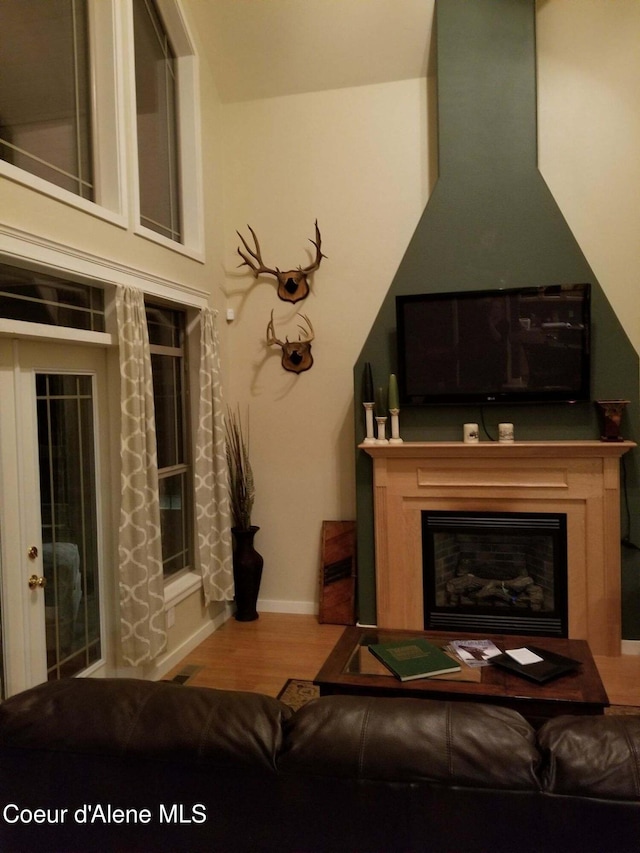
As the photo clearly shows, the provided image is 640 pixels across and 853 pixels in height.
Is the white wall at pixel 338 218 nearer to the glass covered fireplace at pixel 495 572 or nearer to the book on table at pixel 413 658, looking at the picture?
the glass covered fireplace at pixel 495 572

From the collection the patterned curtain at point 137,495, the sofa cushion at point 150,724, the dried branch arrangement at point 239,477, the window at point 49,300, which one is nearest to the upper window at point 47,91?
the window at point 49,300

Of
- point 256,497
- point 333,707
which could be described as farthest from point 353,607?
point 333,707

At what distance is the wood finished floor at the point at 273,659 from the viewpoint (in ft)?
11.6

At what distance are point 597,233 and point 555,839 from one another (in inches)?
153

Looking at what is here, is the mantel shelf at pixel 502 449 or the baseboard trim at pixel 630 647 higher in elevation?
the mantel shelf at pixel 502 449

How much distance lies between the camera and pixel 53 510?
9.73 feet

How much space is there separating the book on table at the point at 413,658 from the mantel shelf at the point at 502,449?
143cm

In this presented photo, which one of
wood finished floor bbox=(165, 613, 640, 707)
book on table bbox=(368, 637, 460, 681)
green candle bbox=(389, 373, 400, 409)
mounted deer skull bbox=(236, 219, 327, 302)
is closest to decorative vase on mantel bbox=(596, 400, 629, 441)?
green candle bbox=(389, 373, 400, 409)

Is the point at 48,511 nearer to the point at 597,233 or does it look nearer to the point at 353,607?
the point at 353,607

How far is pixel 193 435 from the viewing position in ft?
13.8

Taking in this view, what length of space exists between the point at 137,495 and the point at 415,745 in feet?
8.03

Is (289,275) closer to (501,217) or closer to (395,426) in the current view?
(395,426)

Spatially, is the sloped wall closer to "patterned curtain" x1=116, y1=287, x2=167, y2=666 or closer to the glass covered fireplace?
the glass covered fireplace

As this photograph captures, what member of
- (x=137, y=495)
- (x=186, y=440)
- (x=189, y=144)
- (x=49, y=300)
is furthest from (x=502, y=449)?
(x=189, y=144)
